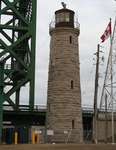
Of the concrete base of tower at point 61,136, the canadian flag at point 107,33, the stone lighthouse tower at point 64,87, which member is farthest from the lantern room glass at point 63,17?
the concrete base of tower at point 61,136

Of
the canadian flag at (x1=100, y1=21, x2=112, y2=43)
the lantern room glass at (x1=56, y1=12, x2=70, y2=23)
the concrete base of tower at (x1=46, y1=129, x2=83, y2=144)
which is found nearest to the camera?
the concrete base of tower at (x1=46, y1=129, x2=83, y2=144)

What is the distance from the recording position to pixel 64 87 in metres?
65.1

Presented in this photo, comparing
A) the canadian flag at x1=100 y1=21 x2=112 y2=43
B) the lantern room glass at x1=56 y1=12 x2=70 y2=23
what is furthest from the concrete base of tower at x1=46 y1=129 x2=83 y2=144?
the lantern room glass at x1=56 y1=12 x2=70 y2=23

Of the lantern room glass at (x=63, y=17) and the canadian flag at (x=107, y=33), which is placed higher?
the lantern room glass at (x=63, y=17)

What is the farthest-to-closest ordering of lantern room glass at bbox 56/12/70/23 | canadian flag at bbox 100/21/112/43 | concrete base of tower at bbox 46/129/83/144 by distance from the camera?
1. lantern room glass at bbox 56/12/70/23
2. canadian flag at bbox 100/21/112/43
3. concrete base of tower at bbox 46/129/83/144

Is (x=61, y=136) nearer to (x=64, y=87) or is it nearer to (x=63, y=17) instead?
(x=64, y=87)

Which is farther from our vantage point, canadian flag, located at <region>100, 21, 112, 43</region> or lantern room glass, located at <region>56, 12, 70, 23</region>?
lantern room glass, located at <region>56, 12, 70, 23</region>

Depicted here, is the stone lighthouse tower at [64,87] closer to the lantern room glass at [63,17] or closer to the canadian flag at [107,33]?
the lantern room glass at [63,17]

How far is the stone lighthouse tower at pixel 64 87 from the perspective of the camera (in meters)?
64.3

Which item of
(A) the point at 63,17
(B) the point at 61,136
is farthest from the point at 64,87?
(A) the point at 63,17

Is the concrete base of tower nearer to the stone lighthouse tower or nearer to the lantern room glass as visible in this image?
the stone lighthouse tower

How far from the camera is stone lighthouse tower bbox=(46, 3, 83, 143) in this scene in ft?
211

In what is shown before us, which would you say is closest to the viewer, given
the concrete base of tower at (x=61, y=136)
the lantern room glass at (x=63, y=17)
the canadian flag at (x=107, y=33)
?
the concrete base of tower at (x=61, y=136)

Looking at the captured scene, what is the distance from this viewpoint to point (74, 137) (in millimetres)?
64312
